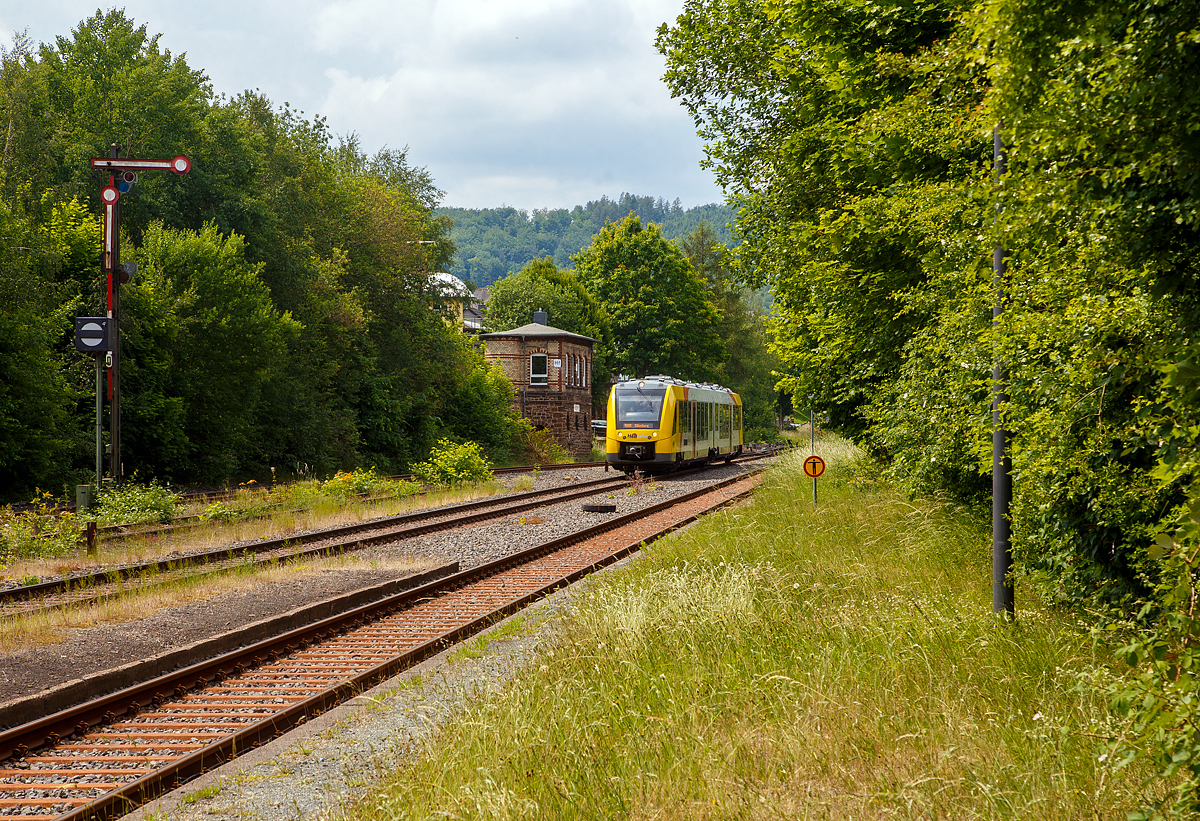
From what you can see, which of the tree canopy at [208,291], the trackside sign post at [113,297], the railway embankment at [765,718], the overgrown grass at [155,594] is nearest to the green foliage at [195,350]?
the tree canopy at [208,291]

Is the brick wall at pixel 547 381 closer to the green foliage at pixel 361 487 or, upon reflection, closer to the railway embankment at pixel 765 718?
the green foliage at pixel 361 487

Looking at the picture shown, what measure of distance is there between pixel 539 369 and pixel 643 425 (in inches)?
922

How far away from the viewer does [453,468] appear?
30.9 meters

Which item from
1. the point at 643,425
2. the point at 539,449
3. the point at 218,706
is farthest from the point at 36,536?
the point at 539,449

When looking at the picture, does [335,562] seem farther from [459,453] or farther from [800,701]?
[459,453]

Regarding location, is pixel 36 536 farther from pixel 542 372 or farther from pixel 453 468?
pixel 542 372

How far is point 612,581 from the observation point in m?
11.4

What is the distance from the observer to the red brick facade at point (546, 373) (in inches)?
2152

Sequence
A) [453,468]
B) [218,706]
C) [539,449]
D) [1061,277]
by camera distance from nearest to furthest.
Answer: [1061,277]
[218,706]
[453,468]
[539,449]

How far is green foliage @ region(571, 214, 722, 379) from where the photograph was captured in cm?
6456

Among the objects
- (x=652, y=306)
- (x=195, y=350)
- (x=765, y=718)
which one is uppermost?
(x=652, y=306)

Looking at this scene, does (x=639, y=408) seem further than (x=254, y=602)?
Yes

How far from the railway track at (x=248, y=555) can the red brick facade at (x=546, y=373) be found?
29724 mm

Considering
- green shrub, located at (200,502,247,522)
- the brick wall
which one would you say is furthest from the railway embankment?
the brick wall
